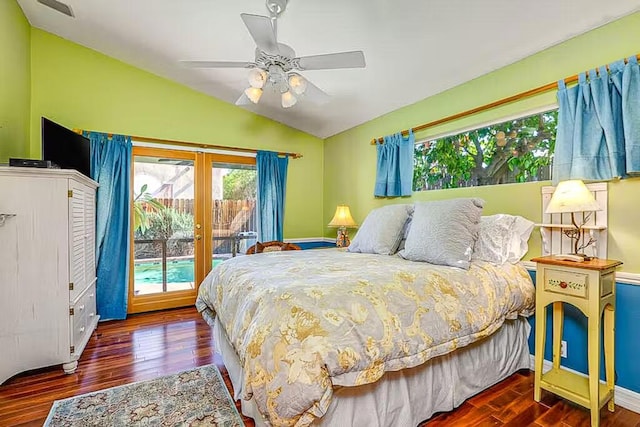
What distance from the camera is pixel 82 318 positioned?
2.68 metres

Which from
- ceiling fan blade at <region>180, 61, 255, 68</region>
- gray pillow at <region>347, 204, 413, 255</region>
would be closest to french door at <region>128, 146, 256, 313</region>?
ceiling fan blade at <region>180, 61, 255, 68</region>

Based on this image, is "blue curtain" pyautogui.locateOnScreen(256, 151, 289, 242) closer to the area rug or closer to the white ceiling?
the white ceiling

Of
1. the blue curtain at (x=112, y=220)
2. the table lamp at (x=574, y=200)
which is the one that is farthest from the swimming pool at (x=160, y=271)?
the table lamp at (x=574, y=200)

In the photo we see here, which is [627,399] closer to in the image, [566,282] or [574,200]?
[566,282]

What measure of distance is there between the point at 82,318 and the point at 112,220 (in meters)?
1.23

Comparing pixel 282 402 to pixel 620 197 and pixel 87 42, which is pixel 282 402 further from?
pixel 87 42

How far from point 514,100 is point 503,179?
64 cm

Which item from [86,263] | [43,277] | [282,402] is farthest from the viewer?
[86,263]

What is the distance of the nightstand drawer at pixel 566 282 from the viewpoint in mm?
1757

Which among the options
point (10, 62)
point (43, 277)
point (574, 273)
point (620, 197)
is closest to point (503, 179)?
point (620, 197)

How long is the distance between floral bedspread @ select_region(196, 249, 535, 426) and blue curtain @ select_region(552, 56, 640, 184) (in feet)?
2.77

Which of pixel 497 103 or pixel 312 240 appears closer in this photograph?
pixel 497 103

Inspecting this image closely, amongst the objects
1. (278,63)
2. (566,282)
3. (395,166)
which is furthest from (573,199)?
(278,63)

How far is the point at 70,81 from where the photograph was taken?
11.1 feet
